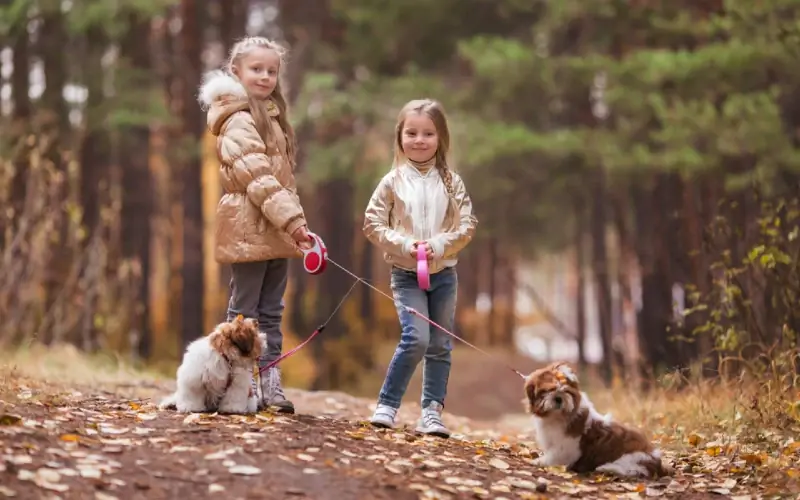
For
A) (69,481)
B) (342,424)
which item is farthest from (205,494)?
(342,424)

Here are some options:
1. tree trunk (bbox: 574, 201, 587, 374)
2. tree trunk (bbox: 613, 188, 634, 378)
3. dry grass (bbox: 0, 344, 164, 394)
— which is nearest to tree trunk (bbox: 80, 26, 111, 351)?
dry grass (bbox: 0, 344, 164, 394)

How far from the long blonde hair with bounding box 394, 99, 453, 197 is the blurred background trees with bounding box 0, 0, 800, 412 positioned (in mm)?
2546

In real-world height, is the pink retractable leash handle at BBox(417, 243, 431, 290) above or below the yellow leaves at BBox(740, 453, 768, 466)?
above

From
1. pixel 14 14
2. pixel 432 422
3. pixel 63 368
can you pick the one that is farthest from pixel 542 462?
pixel 14 14

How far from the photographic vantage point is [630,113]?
13102 millimetres

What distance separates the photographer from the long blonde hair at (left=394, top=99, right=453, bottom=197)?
6.43 meters

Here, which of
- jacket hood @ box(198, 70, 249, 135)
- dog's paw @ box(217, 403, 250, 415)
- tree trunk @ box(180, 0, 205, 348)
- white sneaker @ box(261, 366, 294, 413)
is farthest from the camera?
tree trunk @ box(180, 0, 205, 348)

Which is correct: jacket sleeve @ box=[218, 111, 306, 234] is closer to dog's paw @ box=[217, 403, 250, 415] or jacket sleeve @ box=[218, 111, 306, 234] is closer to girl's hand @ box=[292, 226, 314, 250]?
girl's hand @ box=[292, 226, 314, 250]

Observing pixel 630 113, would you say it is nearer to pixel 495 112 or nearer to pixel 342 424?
pixel 495 112

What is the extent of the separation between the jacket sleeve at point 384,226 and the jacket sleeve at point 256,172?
1.47ft

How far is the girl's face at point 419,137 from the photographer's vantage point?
251 inches

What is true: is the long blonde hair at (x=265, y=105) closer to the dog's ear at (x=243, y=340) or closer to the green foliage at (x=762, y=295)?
the dog's ear at (x=243, y=340)

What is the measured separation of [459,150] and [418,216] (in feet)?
22.4

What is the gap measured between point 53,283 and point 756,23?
30.6ft
